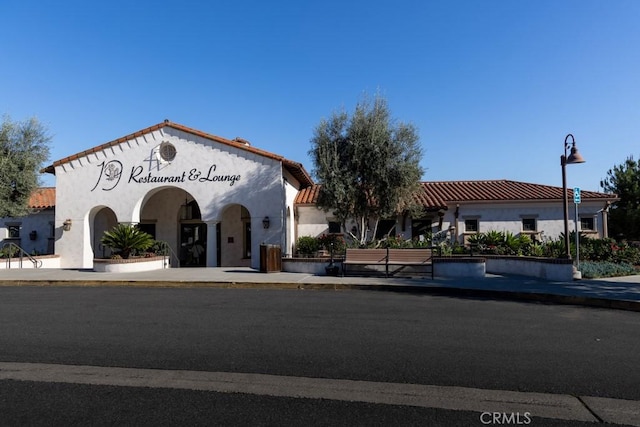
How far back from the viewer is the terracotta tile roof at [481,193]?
2152cm

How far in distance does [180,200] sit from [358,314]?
52.2 feet

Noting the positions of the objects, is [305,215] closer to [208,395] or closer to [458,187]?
[458,187]

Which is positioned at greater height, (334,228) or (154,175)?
(154,175)

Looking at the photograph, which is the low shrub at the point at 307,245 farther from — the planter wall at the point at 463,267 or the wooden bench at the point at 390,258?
the planter wall at the point at 463,267

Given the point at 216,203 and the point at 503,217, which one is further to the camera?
the point at 503,217

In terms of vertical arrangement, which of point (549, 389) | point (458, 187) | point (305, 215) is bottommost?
point (549, 389)

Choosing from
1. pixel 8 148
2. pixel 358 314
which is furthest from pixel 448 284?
pixel 8 148

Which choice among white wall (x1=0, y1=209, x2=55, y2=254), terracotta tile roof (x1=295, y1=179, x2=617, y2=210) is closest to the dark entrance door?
terracotta tile roof (x1=295, y1=179, x2=617, y2=210)

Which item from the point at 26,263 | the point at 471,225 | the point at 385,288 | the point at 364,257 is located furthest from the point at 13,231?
the point at 471,225

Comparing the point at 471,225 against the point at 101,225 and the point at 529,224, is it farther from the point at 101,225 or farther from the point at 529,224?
the point at 101,225

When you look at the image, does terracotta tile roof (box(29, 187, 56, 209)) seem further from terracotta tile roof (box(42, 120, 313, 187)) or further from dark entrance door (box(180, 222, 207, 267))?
dark entrance door (box(180, 222, 207, 267))

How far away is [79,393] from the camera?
4191 millimetres

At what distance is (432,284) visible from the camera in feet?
39.3

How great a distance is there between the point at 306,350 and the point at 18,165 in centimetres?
1929
